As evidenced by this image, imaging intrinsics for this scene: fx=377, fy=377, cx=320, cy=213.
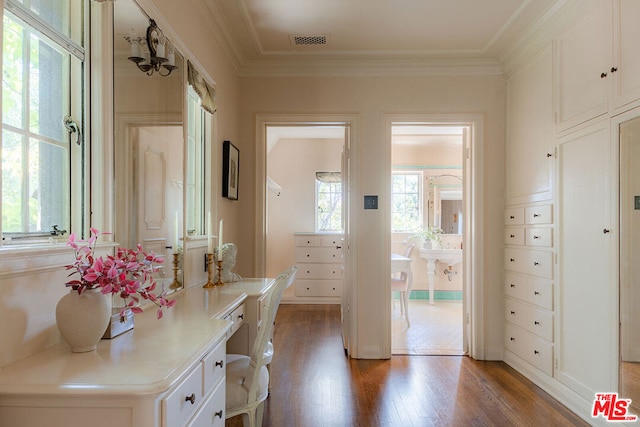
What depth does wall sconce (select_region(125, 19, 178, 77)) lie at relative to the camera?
5.24 ft

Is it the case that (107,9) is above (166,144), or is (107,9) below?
above

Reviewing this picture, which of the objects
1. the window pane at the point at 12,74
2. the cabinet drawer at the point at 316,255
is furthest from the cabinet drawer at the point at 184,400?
the cabinet drawer at the point at 316,255

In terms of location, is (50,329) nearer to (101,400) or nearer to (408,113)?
(101,400)

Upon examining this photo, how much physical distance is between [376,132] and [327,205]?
2.73 m

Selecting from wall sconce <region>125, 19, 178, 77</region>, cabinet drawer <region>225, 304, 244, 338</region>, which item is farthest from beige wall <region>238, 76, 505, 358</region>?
wall sconce <region>125, 19, 178, 77</region>

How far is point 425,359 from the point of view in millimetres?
3318

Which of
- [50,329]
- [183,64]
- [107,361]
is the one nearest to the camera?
[107,361]

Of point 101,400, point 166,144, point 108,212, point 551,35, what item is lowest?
point 101,400

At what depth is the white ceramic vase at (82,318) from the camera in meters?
1.05

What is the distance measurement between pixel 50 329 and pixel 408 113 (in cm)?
305

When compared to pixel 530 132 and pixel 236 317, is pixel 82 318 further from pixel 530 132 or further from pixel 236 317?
pixel 530 132

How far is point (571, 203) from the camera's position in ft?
8.12

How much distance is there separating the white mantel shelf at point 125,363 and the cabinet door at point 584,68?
2429mm

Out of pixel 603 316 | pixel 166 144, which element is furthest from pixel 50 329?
pixel 603 316
